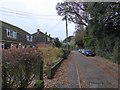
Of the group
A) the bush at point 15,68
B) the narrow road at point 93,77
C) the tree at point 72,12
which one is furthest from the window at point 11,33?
the bush at point 15,68

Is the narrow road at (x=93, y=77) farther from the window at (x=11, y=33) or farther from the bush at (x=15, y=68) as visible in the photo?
the window at (x=11, y=33)

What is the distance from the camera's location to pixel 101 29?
2094 cm

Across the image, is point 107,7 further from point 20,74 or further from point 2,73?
point 2,73

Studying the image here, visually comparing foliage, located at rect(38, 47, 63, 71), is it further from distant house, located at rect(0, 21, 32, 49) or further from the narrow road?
distant house, located at rect(0, 21, 32, 49)

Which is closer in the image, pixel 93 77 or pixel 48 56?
pixel 93 77

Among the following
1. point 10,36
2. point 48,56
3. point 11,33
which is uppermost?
point 11,33

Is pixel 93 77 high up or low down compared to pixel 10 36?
down

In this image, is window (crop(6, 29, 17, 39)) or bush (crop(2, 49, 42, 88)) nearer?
bush (crop(2, 49, 42, 88))

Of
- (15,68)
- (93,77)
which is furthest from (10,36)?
(15,68)

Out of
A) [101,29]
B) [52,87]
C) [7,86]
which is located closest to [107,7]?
[101,29]

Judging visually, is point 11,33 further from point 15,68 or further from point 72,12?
point 15,68

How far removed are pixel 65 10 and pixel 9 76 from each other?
42.3m

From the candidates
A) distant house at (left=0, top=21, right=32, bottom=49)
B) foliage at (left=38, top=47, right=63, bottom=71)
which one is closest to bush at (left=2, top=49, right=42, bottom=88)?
foliage at (left=38, top=47, right=63, bottom=71)

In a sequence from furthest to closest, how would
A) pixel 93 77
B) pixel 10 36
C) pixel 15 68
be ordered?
1. pixel 10 36
2. pixel 93 77
3. pixel 15 68
